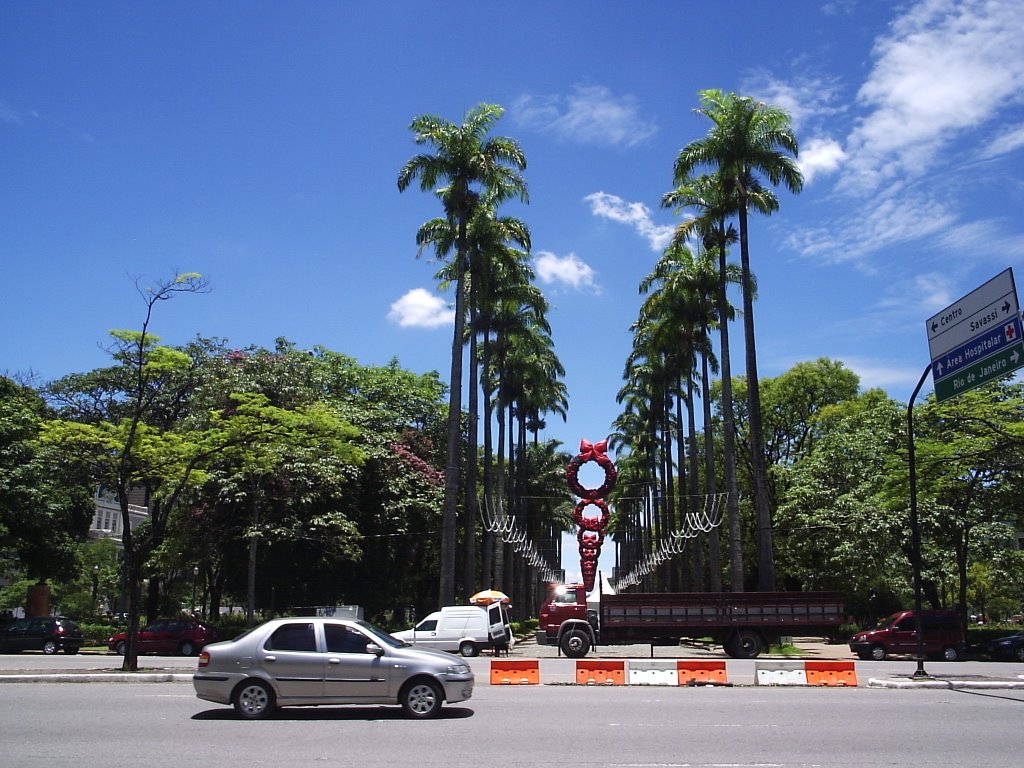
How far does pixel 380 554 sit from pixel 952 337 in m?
29.1

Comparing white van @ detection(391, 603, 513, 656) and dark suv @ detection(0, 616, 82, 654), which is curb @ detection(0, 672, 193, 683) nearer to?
white van @ detection(391, 603, 513, 656)

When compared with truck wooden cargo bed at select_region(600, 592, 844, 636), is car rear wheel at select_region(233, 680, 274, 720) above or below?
Answer: below

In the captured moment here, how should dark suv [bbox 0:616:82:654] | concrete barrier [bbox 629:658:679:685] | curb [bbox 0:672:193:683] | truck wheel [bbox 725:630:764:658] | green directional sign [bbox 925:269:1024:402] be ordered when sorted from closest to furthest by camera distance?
green directional sign [bbox 925:269:1024:402] → concrete barrier [bbox 629:658:679:685] → curb [bbox 0:672:193:683] → truck wheel [bbox 725:630:764:658] → dark suv [bbox 0:616:82:654]

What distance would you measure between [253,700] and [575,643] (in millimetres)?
17309

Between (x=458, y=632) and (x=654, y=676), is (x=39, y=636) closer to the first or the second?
(x=458, y=632)

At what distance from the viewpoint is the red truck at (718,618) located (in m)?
27.5

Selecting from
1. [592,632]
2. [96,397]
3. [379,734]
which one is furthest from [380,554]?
[379,734]

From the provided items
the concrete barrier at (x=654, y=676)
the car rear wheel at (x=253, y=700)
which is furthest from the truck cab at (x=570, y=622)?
the car rear wheel at (x=253, y=700)

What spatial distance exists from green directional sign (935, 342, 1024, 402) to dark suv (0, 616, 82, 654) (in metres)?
31.9

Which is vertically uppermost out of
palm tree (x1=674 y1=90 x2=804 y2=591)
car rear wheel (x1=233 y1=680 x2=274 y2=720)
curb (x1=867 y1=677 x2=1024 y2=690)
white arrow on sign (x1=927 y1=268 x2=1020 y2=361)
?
palm tree (x1=674 y1=90 x2=804 y2=591)

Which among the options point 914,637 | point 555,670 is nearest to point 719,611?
point 555,670

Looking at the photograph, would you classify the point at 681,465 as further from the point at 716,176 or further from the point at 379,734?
the point at 379,734

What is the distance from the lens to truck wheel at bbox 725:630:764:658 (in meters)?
27.8

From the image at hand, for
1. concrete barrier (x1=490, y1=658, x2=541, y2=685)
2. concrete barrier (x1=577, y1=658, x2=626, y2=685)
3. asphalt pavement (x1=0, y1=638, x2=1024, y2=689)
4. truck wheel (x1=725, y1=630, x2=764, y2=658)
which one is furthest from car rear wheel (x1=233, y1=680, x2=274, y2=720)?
truck wheel (x1=725, y1=630, x2=764, y2=658)
